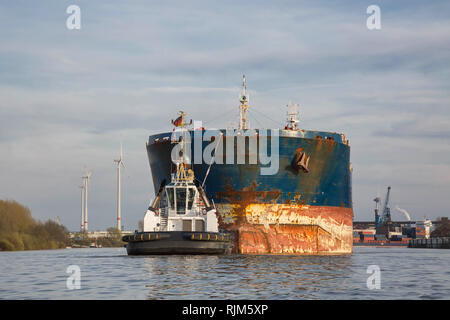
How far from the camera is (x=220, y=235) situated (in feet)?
158

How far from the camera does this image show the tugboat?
152 ft

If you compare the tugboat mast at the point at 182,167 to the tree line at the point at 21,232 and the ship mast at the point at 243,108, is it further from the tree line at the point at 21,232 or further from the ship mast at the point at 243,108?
the tree line at the point at 21,232

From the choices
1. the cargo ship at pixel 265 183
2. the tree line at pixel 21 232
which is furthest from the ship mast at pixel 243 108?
the tree line at pixel 21 232

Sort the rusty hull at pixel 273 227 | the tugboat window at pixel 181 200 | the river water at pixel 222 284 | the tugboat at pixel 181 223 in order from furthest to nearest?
1. the rusty hull at pixel 273 227
2. the tugboat window at pixel 181 200
3. the tugboat at pixel 181 223
4. the river water at pixel 222 284

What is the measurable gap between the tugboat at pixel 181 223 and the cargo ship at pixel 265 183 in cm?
158

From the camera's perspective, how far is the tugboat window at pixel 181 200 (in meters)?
51.8

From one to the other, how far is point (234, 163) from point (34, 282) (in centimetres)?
2827

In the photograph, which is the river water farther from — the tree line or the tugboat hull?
the tree line

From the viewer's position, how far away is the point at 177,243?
4606 cm

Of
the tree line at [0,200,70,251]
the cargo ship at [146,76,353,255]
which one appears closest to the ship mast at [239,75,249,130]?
Answer: the cargo ship at [146,76,353,255]

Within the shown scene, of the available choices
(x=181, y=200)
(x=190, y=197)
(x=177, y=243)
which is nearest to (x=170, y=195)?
(x=181, y=200)

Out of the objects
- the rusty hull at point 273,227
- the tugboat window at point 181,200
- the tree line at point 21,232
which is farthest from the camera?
the tree line at point 21,232
